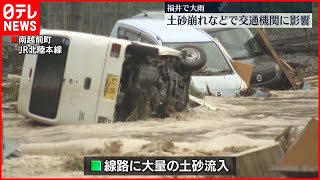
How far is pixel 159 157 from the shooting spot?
27.7ft

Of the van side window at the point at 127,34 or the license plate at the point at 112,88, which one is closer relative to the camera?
the license plate at the point at 112,88

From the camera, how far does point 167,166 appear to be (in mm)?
8117

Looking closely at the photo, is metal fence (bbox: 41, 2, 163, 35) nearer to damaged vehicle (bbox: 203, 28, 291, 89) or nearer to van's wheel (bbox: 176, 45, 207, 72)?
damaged vehicle (bbox: 203, 28, 291, 89)

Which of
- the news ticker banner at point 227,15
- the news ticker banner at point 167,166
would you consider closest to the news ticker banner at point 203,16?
the news ticker banner at point 227,15

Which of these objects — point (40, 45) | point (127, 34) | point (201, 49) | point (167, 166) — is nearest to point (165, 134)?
point (40, 45)

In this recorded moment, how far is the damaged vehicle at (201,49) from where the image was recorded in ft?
52.1

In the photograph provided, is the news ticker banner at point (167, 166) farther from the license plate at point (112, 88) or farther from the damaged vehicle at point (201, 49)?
the damaged vehicle at point (201, 49)

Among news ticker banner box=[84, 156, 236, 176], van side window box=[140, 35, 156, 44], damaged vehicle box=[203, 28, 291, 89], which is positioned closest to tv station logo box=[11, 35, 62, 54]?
van side window box=[140, 35, 156, 44]

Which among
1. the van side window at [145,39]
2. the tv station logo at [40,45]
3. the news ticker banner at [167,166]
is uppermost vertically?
the tv station logo at [40,45]

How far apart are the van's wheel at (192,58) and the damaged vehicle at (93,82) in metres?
0.87

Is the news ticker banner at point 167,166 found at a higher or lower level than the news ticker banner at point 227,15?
lower

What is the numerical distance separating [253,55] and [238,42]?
0.48 metres

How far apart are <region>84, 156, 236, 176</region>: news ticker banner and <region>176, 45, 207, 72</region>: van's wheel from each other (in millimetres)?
5124

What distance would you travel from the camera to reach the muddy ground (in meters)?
8.91
